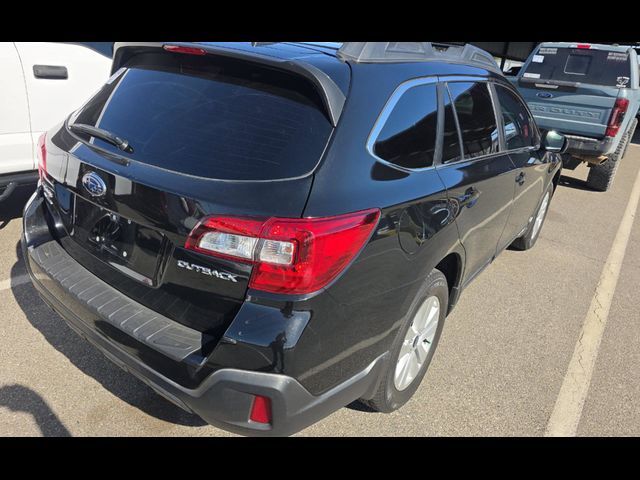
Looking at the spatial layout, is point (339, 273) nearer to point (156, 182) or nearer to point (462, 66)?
point (156, 182)

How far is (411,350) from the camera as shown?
2.48 m

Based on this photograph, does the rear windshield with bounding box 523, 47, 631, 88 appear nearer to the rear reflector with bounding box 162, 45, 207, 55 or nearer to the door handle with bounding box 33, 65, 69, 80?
the door handle with bounding box 33, 65, 69, 80

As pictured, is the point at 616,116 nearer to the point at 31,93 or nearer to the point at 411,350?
the point at 411,350

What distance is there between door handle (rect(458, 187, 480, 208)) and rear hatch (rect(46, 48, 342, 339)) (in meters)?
1.02

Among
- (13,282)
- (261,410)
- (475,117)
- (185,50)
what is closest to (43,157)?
(185,50)

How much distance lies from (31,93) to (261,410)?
3.43m

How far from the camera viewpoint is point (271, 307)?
1681mm

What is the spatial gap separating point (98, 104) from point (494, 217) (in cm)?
237

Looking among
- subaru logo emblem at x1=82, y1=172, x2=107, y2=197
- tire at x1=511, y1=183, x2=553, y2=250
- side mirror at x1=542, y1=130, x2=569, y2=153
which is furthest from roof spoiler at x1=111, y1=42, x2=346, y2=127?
tire at x1=511, y1=183, x2=553, y2=250

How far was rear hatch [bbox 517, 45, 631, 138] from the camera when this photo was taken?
6781 mm

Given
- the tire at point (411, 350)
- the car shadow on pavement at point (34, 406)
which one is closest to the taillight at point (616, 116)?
the tire at point (411, 350)

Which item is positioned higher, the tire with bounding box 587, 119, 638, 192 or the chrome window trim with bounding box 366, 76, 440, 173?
the chrome window trim with bounding box 366, 76, 440, 173

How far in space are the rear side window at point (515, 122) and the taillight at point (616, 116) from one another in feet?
11.5

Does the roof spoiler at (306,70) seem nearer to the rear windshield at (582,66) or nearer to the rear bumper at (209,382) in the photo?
the rear bumper at (209,382)
